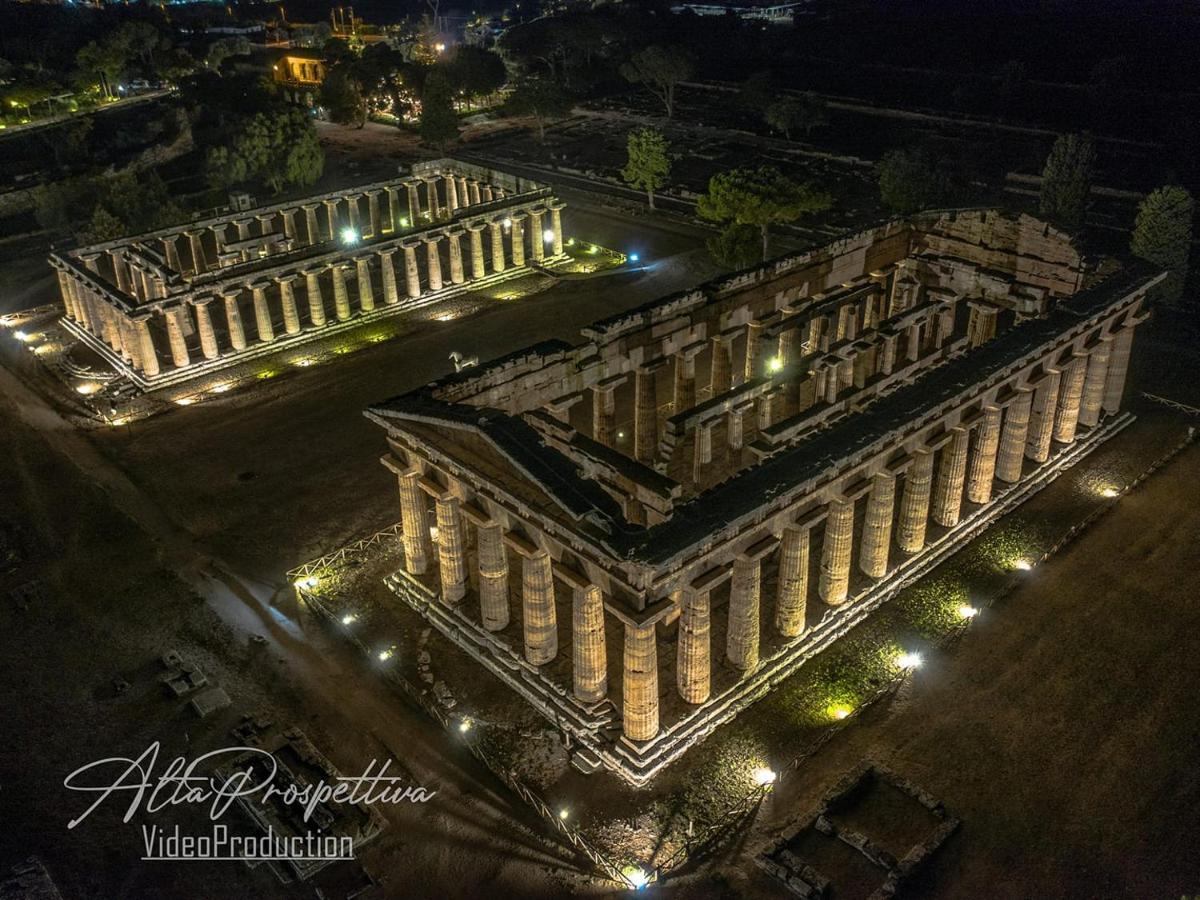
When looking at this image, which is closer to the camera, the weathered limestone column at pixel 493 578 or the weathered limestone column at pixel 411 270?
the weathered limestone column at pixel 493 578

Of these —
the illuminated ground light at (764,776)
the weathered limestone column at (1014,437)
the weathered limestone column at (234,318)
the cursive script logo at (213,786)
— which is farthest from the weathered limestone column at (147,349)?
the weathered limestone column at (1014,437)

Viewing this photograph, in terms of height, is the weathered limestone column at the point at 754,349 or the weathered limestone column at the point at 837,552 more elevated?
the weathered limestone column at the point at 754,349

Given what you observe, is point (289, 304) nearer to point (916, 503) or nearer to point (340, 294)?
point (340, 294)

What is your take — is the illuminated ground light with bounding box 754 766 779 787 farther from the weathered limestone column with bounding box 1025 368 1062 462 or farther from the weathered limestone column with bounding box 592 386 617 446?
the weathered limestone column with bounding box 1025 368 1062 462

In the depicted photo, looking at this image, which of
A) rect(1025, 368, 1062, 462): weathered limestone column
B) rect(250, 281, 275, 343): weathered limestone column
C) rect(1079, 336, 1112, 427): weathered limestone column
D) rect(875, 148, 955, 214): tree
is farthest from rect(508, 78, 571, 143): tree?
rect(1025, 368, 1062, 462): weathered limestone column

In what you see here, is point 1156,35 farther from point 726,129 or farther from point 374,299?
point 374,299

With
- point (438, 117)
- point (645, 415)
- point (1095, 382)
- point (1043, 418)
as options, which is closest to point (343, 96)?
point (438, 117)

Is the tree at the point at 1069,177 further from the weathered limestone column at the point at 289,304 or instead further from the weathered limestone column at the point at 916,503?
the weathered limestone column at the point at 289,304
